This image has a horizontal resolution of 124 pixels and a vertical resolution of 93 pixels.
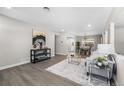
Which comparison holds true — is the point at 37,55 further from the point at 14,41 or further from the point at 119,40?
the point at 119,40

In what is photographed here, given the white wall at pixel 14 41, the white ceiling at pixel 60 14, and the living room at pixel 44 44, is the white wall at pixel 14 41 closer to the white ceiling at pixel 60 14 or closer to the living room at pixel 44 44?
the living room at pixel 44 44

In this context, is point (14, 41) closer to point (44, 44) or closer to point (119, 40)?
point (44, 44)

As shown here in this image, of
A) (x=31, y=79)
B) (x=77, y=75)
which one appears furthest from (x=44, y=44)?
(x=77, y=75)

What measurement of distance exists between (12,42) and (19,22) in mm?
1218

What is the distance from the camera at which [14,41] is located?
3975 millimetres

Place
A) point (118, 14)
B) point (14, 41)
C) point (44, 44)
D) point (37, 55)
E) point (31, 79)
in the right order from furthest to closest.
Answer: point (44, 44)
point (37, 55)
point (14, 41)
point (31, 79)
point (118, 14)

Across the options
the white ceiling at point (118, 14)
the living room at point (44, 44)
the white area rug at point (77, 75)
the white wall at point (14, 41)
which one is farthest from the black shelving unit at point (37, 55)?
the white ceiling at point (118, 14)

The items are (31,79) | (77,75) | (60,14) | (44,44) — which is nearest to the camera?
(31,79)

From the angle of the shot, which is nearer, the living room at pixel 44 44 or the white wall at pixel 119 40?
the living room at pixel 44 44

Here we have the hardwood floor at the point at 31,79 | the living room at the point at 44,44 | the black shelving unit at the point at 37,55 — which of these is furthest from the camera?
the black shelving unit at the point at 37,55

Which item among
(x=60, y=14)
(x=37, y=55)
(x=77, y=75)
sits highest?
(x=60, y=14)

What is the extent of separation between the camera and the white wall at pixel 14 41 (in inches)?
138

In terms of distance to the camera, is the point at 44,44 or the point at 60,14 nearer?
the point at 60,14

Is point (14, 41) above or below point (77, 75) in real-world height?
above
